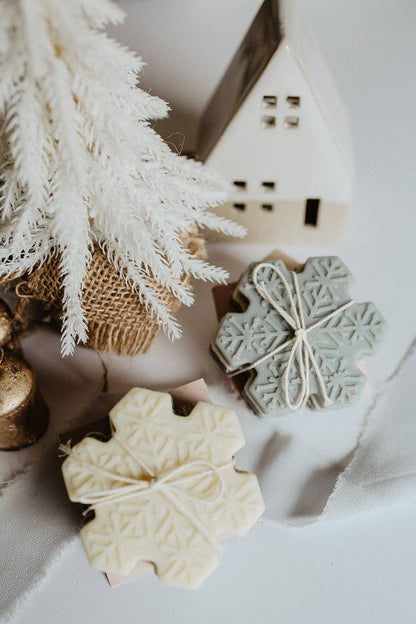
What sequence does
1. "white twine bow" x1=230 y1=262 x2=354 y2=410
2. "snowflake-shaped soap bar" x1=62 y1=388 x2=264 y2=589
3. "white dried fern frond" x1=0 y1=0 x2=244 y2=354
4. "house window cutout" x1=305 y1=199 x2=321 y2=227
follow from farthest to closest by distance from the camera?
"house window cutout" x1=305 y1=199 x2=321 y2=227, "white twine bow" x1=230 y1=262 x2=354 y2=410, "snowflake-shaped soap bar" x1=62 y1=388 x2=264 y2=589, "white dried fern frond" x1=0 y1=0 x2=244 y2=354

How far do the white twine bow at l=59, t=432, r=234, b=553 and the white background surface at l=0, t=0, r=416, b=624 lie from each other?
0.14m

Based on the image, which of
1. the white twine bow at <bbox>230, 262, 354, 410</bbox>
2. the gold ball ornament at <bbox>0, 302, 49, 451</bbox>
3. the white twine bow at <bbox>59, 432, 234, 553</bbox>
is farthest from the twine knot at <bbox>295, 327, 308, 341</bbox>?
the gold ball ornament at <bbox>0, 302, 49, 451</bbox>

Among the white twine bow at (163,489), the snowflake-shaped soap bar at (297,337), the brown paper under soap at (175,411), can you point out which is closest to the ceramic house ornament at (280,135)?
the snowflake-shaped soap bar at (297,337)

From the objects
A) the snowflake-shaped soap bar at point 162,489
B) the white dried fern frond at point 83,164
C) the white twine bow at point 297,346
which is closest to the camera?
the white dried fern frond at point 83,164

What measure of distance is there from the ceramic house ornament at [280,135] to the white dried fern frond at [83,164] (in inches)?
3.3

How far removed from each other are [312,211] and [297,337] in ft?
0.78

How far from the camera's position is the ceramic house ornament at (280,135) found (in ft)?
2.50

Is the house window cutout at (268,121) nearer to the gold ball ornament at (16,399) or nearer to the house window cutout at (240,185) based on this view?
the house window cutout at (240,185)

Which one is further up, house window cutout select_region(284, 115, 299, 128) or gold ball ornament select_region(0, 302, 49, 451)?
house window cutout select_region(284, 115, 299, 128)

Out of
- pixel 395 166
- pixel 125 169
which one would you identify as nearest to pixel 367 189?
pixel 395 166

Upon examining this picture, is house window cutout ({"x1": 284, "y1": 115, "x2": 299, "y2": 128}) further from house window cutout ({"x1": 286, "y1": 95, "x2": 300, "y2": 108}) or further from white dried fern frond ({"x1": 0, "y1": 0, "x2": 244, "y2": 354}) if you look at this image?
white dried fern frond ({"x1": 0, "y1": 0, "x2": 244, "y2": 354})

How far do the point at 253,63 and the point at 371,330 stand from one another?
0.39 metres

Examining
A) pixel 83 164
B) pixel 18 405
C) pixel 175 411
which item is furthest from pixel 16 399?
pixel 83 164

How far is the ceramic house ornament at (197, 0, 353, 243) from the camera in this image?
2.50 feet
